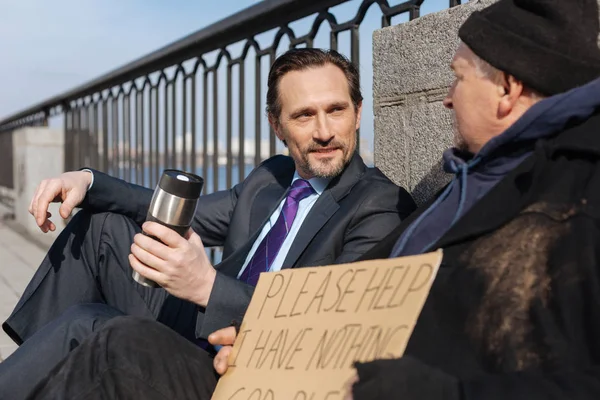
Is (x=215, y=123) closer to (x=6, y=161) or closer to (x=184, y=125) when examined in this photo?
(x=184, y=125)

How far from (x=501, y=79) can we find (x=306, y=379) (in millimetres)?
816

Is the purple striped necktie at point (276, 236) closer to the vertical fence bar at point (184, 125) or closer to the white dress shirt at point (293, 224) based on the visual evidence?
the white dress shirt at point (293, 224)

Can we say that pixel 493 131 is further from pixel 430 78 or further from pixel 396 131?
pixel 396 131

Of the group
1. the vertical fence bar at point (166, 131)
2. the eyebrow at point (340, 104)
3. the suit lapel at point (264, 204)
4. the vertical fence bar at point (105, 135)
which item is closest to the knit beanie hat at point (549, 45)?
the eyebrow at point (340, 104)

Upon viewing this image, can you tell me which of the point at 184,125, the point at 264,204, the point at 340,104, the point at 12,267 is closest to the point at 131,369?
the point at 264,204

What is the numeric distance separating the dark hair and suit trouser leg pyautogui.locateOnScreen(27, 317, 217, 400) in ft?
3.92

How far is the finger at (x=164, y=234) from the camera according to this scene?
2045 mm

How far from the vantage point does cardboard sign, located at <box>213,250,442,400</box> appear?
164 cm

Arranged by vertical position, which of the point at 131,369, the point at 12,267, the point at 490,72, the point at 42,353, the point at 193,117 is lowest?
the point at 12,267

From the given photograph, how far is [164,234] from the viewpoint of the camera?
205cm

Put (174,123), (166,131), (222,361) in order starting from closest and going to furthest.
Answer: (222,361), (174,123), (166,131)


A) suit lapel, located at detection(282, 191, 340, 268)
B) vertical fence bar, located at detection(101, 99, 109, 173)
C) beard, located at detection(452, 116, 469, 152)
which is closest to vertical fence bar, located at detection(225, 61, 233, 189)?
suit lapel, located at detection(282, 191, 340, 268)

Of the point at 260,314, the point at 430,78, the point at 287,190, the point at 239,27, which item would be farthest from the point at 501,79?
the point at 239,27

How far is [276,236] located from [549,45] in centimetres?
128
